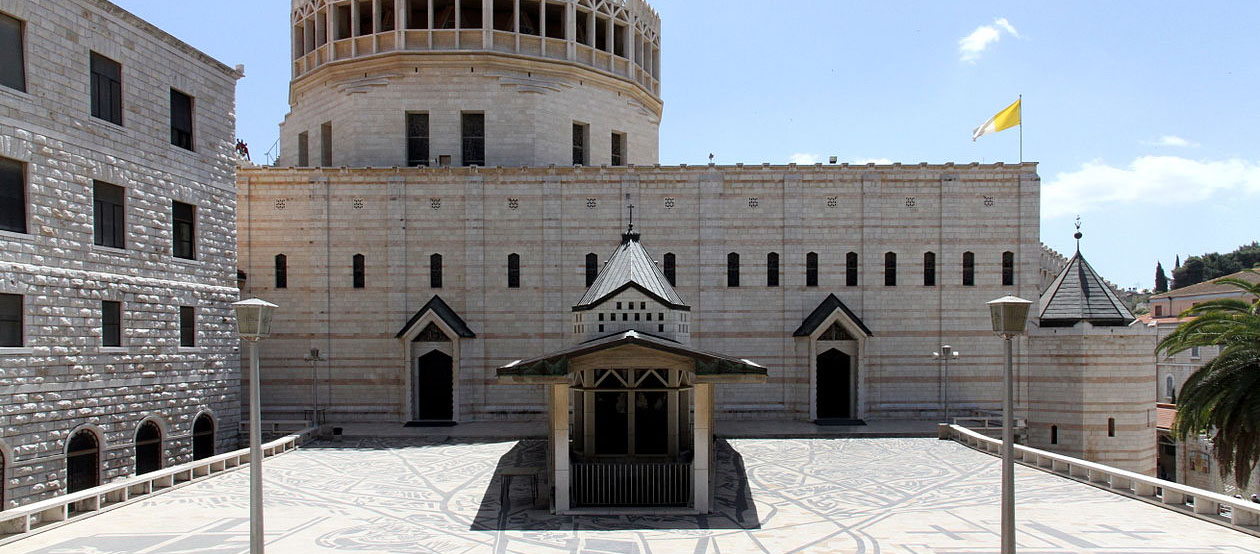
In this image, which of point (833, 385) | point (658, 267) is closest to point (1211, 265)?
point (833, 385)

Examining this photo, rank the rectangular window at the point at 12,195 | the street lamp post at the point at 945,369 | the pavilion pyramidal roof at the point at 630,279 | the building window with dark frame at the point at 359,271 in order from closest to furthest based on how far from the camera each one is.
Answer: the rectangular window at the point at 12,195, the pavilion pyramidal roof at the point at 630,279, the street lamp post at the point at 945,369, the building window with dark frame at the point at 359,271

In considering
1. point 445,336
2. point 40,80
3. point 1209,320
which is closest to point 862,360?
point 1209,320

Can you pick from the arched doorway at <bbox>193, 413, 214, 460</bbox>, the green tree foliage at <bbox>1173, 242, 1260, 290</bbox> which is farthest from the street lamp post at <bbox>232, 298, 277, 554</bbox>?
the green tree foliage at <bbox>1173, 242, 1260, 290</bbox>

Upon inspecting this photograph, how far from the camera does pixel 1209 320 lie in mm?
19703

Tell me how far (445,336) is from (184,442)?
10020 mm

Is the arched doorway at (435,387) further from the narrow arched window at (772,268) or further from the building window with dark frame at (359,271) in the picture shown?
the narrow arched window at (772,268)

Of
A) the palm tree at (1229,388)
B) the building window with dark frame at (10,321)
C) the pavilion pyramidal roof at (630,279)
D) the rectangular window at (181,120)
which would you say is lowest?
the palm tree at (1229,388)

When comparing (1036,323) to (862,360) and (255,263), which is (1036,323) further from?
(255,263)

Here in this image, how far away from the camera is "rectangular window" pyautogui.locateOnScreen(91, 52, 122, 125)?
20.1 meters

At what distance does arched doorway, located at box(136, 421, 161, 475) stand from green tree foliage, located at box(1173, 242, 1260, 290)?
11468 cm

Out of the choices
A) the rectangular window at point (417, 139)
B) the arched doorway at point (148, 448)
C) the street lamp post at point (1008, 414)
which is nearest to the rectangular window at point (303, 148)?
the rectangular window at point (417, 139)

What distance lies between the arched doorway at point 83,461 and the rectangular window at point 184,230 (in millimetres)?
5840

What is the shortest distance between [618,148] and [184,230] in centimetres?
1924

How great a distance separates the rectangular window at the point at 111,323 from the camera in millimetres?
19859
